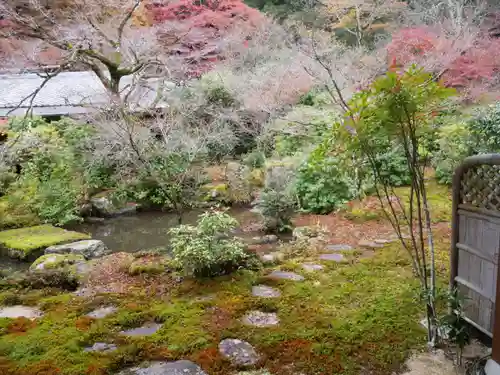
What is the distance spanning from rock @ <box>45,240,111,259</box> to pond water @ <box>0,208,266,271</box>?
61 centimetres

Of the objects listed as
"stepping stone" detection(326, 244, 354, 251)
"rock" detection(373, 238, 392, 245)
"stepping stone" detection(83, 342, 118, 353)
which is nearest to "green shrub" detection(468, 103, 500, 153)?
"rock" detection(373, 238, 392, 245)

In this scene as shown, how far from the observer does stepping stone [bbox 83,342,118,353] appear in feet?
10.0

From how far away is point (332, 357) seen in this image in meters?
2.94

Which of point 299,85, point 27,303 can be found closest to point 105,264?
point 27,303

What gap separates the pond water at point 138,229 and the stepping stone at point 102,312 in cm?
308

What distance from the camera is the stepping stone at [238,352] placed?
2918 millimetres

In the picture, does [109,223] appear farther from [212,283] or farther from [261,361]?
[261,361]

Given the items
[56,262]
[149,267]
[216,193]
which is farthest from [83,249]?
[216,193]

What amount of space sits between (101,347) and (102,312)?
64 centimetres

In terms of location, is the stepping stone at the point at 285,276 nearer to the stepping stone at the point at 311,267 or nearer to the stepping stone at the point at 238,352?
the stepping stone at the point at 311,267

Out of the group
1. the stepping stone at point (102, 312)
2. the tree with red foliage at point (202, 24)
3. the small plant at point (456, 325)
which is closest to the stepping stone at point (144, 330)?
the stepping stone at point (102, 312)

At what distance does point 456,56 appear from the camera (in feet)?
33.5

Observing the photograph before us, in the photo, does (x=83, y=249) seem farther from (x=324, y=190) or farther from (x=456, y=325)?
(x=456, y=325)

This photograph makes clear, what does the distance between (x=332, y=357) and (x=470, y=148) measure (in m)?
6.34
